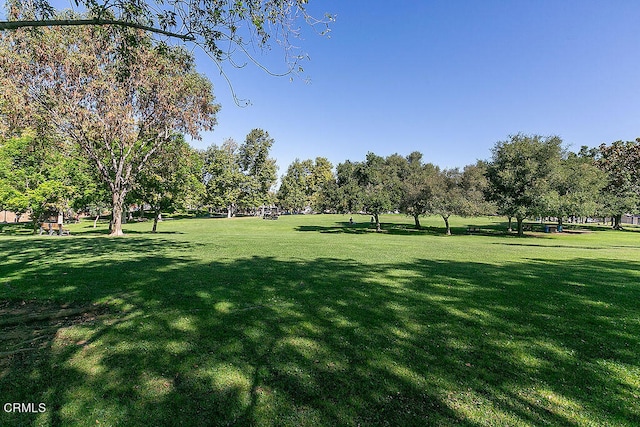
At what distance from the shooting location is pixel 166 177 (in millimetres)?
32281

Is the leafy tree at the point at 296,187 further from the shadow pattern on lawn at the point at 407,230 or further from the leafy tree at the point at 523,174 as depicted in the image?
the leafy tree at the point at 523,174

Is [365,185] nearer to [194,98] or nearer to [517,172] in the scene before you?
[517,172]

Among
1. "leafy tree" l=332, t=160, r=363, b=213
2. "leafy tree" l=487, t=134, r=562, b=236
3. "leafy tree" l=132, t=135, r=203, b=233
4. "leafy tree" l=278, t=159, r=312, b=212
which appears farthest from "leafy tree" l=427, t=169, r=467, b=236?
"leafy tree" l=278, t=159, r=312, b=212

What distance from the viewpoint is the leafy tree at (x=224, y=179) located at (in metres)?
75.8

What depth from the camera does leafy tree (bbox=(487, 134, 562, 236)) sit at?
32.9 m

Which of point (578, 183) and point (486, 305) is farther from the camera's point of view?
point (578, 183)

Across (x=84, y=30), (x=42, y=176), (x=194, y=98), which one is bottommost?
(x=42, y=176)

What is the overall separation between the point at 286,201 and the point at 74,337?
99.1 meters

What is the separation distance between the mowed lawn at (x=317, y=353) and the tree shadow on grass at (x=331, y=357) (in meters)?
0.02

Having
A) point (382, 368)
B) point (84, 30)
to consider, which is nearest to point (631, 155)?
point (382, 368)

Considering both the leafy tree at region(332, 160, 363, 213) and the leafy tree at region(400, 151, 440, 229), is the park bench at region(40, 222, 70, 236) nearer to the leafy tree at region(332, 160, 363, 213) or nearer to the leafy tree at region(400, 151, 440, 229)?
the leafy tree at region(332, 160, 363, 213)

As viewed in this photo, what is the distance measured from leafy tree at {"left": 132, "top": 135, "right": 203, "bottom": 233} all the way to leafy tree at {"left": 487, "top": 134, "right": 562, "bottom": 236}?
3348 centimetres

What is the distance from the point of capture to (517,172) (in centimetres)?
3444

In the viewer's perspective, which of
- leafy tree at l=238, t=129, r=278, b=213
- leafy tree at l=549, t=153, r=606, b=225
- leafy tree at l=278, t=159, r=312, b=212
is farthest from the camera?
leafy tree at l=278, t=159, r=312, b=212
